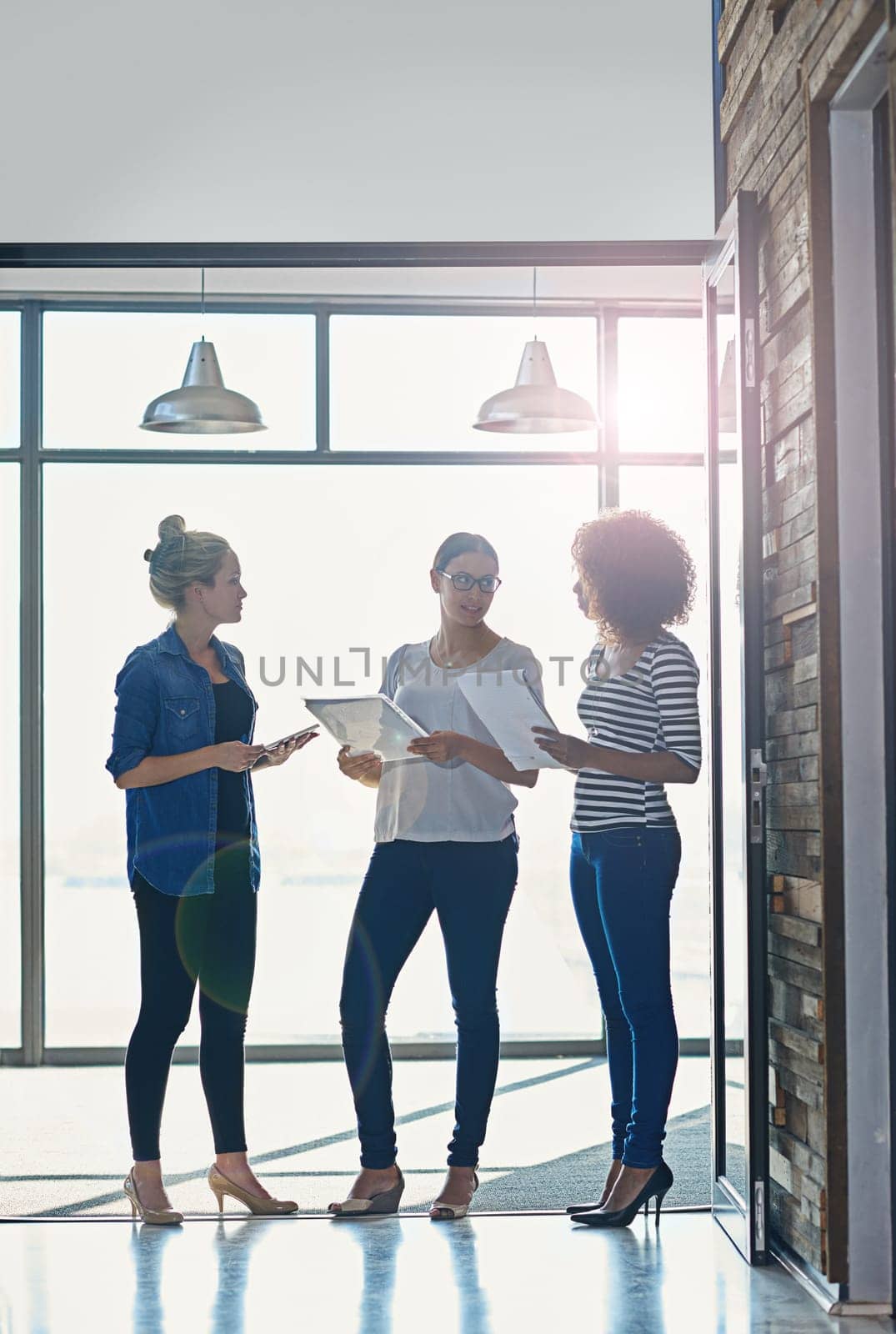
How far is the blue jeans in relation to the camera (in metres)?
3.17

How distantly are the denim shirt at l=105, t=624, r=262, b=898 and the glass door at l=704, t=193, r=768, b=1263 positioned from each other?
3.57 ft

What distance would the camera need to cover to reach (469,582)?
345 centimetres

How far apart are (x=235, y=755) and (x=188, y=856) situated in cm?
25

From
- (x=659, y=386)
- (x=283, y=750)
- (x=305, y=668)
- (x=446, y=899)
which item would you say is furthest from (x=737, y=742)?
(x=659, y=386)

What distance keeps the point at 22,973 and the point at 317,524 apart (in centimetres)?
207

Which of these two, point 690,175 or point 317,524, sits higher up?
point 690,175

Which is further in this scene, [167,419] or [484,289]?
[484,289]

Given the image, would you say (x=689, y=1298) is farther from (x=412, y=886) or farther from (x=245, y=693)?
(x=245, y=693)

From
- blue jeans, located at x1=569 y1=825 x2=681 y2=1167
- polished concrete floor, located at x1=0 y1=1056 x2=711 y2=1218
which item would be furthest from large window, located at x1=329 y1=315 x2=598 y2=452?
blue jeans, located at x1=569 y1=825 x2=681 y2=1167

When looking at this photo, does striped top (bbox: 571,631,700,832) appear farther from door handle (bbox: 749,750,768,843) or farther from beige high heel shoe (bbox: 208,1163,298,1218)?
beige high heel shoe (bbox: 208,1163,298,1218)

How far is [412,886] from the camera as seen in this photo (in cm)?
340

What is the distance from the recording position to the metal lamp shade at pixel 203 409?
4.90 meters

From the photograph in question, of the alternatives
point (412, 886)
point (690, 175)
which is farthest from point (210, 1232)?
point (690, 175)

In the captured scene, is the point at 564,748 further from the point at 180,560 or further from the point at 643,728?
the point at 180,560
